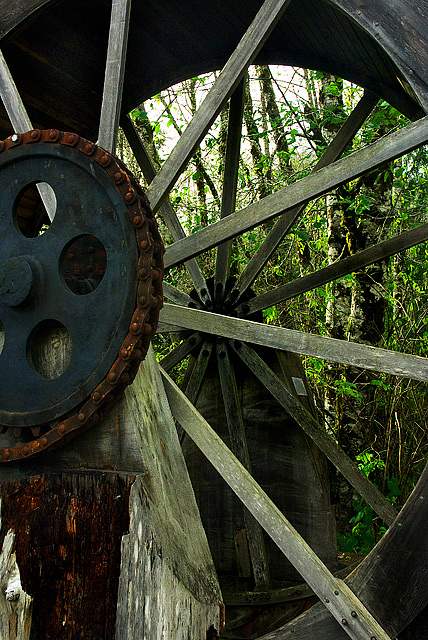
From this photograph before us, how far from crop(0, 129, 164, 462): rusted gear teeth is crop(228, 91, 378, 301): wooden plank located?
2.21 meters

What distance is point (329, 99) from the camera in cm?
770

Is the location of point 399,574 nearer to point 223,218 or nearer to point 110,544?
point 110,544

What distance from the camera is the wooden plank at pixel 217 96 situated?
3.26 m

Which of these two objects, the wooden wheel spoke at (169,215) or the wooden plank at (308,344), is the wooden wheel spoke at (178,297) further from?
the wooden plank at (308,344)

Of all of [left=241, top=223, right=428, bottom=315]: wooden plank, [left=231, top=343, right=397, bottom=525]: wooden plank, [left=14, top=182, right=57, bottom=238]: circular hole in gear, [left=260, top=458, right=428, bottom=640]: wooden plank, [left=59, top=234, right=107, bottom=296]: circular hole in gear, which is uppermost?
[left=14, top=182, right=57, bottom=238]: circular hole in gear

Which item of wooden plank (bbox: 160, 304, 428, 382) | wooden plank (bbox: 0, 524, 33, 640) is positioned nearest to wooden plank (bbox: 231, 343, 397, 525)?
wooden plank (bbox: 160, 304, 428, 382)

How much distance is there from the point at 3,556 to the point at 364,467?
13.5 ft

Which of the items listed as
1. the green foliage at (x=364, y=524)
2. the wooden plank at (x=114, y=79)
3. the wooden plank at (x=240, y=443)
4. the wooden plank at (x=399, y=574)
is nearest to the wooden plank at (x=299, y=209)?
the wooden plank at (x=240, y=443)

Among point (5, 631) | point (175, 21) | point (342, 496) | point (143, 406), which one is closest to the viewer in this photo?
point (5, 631)

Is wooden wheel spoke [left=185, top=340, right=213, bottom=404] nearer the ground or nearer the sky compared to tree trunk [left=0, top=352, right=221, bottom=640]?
nearer the sky

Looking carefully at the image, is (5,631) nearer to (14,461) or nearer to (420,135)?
(14,461)

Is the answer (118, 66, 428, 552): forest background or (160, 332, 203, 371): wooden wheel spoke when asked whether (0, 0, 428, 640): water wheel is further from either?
(118, 66, 428, 552): forest background

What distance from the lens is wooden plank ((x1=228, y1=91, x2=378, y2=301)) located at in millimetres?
4945

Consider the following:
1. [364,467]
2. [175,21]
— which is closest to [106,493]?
[175,21]
